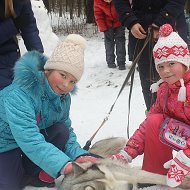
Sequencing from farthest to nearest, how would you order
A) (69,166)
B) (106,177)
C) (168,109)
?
(168,109), (69,166), (106,177)

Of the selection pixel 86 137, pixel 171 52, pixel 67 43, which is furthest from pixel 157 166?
pixel 86 137

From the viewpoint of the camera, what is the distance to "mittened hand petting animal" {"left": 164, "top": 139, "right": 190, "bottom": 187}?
1.98m

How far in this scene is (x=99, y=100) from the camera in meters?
4.95

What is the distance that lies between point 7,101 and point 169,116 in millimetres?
974

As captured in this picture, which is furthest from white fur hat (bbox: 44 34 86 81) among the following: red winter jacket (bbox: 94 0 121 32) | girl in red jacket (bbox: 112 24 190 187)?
red winter jacket (bbox: 94 0 121 32)

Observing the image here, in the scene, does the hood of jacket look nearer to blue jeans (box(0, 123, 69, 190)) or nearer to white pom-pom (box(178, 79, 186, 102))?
blue jeans (box(0, 123, 69, 190))

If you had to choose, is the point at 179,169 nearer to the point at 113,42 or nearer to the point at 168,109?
the point at 168,109

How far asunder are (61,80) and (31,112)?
0.84 ft

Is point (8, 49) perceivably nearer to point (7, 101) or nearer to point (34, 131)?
point (7, 101)

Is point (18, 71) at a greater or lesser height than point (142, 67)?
greater

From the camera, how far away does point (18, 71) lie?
230 centimetres

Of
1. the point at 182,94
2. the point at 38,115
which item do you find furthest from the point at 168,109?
the point at 38,115

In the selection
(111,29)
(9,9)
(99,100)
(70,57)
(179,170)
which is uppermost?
(9,9)

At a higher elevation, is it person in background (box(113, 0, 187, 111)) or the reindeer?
person in background (box(113, 0, 187, 111))
